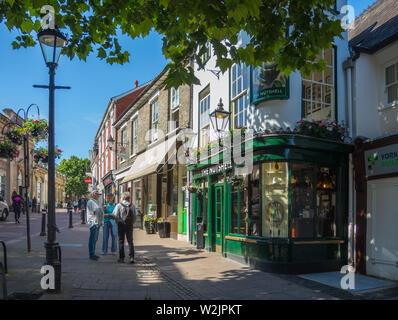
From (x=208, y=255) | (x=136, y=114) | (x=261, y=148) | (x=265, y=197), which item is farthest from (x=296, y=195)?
(x=136, y=114)

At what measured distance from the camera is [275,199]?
8359 mm

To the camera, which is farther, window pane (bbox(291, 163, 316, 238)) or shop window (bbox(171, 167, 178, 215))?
shop window (bbox(171, 167, 178, 215))

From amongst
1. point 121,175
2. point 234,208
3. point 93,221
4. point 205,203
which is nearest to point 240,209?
point 234,208

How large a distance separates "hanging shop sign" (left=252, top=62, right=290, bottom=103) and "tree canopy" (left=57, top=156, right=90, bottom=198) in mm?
73021

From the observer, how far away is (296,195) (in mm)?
8352

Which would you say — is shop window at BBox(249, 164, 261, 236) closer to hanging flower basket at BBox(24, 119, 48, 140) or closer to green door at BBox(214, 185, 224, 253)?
green door at BBox(214, 185, 224, 253)

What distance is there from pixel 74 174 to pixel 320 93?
75781mm

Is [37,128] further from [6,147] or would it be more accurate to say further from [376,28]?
[376,28]

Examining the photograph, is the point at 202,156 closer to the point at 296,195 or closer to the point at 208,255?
the point at 208,255

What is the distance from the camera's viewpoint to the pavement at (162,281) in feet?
19.2

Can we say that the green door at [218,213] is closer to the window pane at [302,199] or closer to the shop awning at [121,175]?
the window pane at [302,199]

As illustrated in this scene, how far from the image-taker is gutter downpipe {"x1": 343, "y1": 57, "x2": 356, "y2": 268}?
850 cm

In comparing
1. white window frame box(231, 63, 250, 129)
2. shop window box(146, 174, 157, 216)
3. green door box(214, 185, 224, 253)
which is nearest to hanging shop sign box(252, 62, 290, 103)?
white window frame box(231, 63, 250, 129)
